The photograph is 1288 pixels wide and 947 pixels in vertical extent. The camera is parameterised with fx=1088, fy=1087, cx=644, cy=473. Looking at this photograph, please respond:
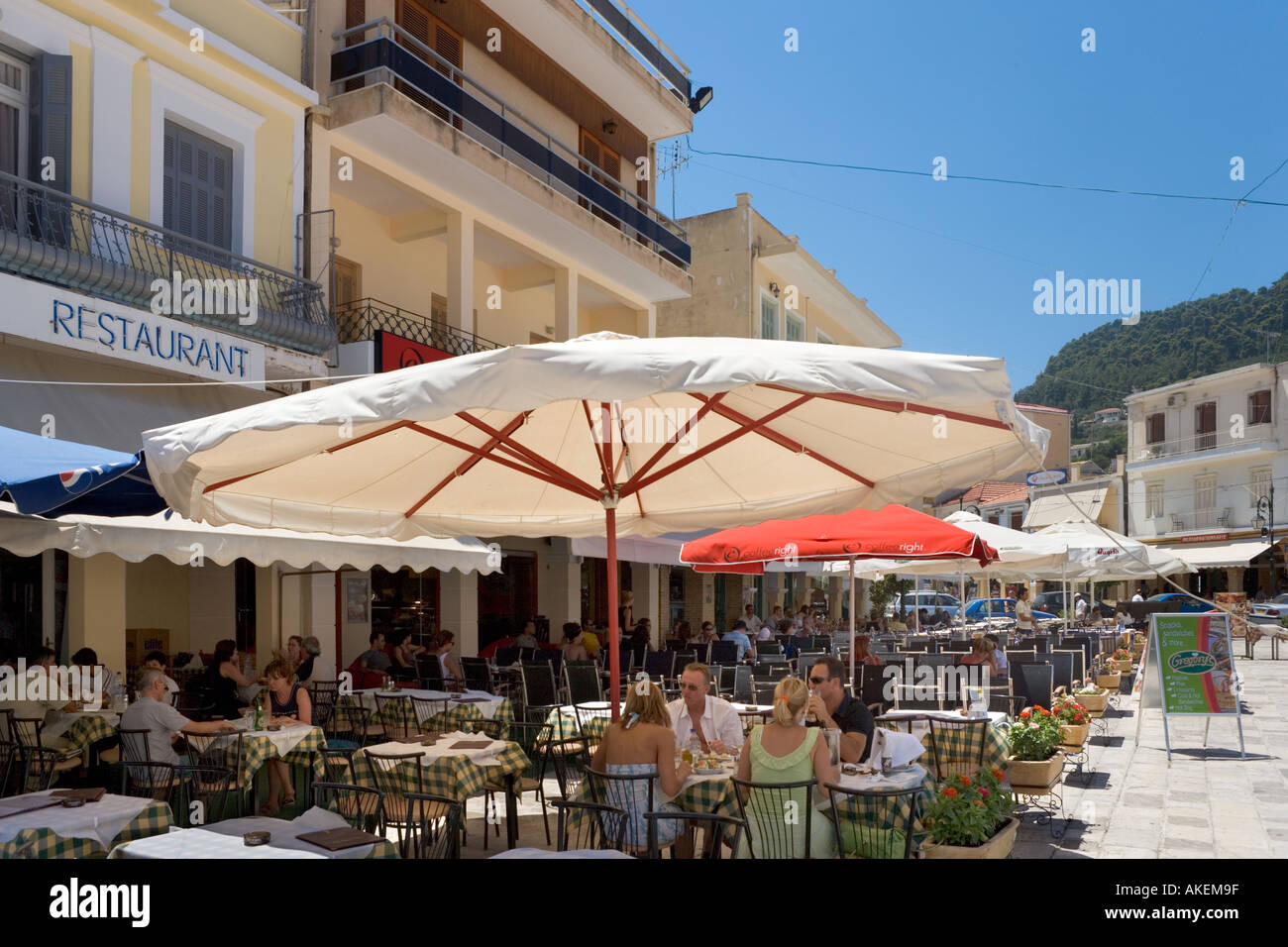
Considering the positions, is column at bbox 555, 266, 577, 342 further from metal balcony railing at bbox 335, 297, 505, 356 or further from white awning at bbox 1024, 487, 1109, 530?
white awning at bbox 1024, 487, 1109, 530

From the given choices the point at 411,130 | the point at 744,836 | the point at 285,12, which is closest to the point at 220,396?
the point at 411,130

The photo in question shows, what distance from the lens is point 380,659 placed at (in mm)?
12844

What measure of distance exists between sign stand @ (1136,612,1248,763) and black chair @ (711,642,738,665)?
6.67 meters

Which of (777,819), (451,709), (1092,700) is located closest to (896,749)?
(777,819)

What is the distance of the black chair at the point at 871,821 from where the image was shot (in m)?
5.42

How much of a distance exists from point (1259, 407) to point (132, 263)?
5112cm

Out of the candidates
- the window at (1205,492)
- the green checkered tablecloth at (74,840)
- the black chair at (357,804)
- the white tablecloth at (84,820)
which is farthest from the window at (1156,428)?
the white tablecloth at (84,820)

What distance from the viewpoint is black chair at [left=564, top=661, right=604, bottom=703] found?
11.6 metres

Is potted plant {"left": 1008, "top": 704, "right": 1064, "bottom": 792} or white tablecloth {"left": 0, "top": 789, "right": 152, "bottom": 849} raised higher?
white tablecloth {"left": 0, "top": 789, "right": 152, "bottom": 849}

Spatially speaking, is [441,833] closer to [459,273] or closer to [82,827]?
[82,827]

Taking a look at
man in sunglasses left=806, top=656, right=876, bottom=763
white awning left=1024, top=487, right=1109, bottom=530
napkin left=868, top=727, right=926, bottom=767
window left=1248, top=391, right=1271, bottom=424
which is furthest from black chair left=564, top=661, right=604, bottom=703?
white awning left=1024, top=487, right=1109, bottom=530

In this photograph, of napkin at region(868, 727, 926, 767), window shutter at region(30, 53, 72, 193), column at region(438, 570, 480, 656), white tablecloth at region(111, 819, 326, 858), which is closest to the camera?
white tablecloth at region(111, 819, 326, 858)

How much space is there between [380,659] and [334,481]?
6.18 meters
